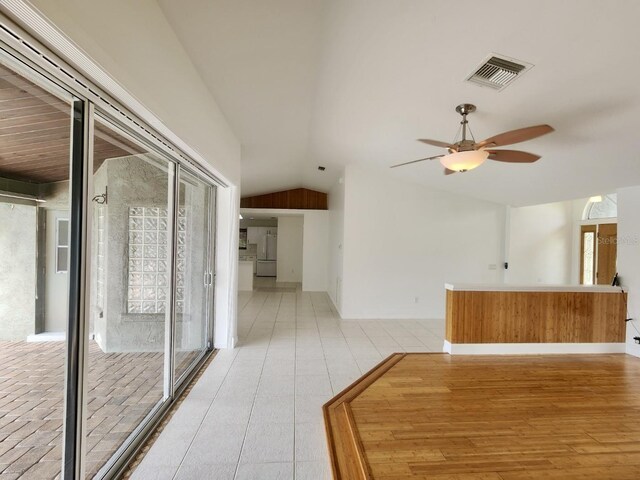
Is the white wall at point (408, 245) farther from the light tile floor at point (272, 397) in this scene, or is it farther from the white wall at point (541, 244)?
the light tile floor at point (272, 397)

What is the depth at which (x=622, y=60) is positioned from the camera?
211 centimetres

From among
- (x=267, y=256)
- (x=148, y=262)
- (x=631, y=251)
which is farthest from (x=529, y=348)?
(x=267, y=256)

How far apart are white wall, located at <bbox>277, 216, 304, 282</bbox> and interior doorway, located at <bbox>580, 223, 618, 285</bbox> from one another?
7542 mm

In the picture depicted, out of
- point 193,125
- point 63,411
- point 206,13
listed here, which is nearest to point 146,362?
point 63,411

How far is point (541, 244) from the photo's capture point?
6.84 metres

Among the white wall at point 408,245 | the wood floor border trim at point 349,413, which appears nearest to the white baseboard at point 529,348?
the wood floor border trim at point 349,413

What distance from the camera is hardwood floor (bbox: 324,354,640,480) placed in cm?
205

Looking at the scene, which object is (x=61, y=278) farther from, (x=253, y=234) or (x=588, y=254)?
(x=253, y=234)

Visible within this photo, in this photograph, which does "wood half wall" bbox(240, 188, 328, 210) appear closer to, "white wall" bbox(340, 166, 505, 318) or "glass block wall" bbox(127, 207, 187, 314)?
"white wall" bbox(340, 166, 505, 318)

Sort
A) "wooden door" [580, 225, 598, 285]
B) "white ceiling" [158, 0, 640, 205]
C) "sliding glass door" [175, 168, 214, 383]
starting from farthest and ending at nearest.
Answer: "wooden door" [580, 225, 598, 285] < "sliding glass door" [175, 168, 214, 383] < "white ceiling" [158, 0, 640, 205]

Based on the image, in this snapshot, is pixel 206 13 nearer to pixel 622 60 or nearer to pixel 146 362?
pixel 622 60

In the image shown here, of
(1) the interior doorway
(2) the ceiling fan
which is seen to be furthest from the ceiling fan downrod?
(1) the interior doorway

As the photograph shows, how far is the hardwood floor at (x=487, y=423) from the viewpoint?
205 cm

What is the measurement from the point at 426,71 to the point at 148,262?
2.98 metres
